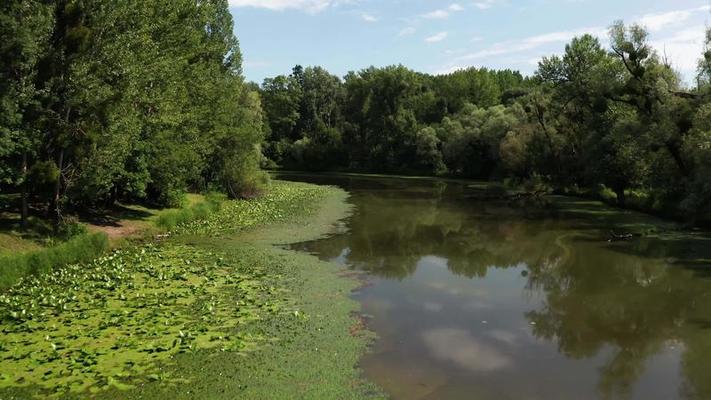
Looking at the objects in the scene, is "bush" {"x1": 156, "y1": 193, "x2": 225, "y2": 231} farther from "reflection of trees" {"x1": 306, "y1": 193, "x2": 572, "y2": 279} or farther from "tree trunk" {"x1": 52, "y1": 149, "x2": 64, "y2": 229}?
"reflection of trees" {"x1": 306, "y1": 193, "x2": 572, "y2": 279}

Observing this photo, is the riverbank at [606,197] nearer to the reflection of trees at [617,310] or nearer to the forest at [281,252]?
the forest at [281,252]

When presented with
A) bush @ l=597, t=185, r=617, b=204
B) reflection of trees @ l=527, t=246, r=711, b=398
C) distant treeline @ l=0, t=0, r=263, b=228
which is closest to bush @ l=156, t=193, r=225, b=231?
distant treeline @ l=0, t=0, r=263, b=228

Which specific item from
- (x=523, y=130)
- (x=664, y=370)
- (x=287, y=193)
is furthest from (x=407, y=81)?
(x=664, y=370)

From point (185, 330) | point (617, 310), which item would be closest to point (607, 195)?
point (617, 310)

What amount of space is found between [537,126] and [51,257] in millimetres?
56033

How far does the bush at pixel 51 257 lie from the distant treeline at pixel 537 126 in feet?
106

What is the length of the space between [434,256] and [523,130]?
43.9 meters

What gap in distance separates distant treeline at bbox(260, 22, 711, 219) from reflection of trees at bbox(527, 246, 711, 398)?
10.3m

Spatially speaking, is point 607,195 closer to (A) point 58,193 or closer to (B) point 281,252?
(B) point 281,252

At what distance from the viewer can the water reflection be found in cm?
1316

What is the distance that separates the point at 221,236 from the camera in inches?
1259

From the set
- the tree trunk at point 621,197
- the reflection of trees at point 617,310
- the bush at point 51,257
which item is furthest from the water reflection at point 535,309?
the bush at point 51,257

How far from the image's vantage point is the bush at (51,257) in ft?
65.7

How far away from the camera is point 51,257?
22.5 metres
